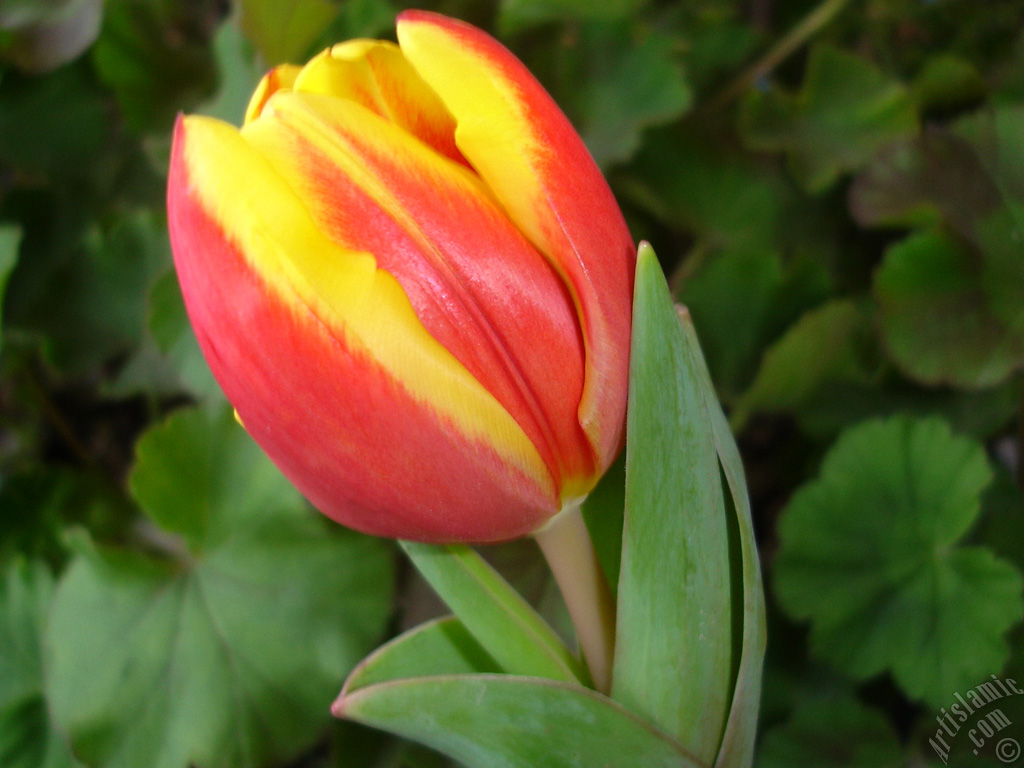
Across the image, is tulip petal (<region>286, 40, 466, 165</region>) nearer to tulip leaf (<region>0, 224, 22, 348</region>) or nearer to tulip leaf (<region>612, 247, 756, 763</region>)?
tulip leaf (<region>612, 247, 756, 763</region>)

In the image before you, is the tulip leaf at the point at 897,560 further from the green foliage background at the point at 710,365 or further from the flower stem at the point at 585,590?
the flower stem at the point at 585,590

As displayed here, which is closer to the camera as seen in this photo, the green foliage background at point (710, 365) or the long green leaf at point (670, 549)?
the long green leaf at point (670, 549)

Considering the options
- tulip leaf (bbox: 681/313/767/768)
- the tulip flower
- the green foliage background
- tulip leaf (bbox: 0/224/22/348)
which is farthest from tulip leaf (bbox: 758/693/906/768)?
tulip leaf (bbox: 0/224/22/348)

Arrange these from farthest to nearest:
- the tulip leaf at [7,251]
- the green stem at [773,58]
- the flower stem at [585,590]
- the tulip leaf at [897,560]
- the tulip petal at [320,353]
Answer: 1. the green stem at [773,58]
2. the tulip leaf at [7,251]
3. the tulip leaf at [897,560]
4. the flower stem at [585,590]
5. the tulip petal at [320,353]

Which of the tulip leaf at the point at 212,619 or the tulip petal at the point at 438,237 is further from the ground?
the tulip petal at the point at 438,237

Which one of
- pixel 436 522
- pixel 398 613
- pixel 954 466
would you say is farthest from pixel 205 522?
pixel 954 466

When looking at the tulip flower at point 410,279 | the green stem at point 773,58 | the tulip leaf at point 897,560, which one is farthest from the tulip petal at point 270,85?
the green stem at point 773,58

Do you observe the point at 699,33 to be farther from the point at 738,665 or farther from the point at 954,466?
the point at 738,665
